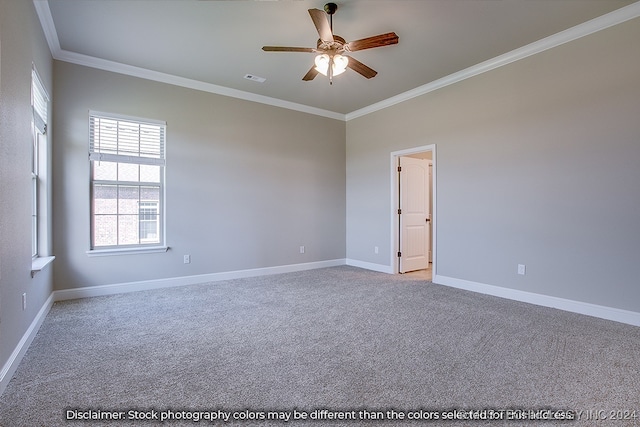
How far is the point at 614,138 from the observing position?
297cm

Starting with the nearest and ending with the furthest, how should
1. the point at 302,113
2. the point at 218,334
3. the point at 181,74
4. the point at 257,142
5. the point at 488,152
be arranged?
the point at 218,334, the point at 488,152, the point at 181,74, the point at 257,142, the point at 302,113

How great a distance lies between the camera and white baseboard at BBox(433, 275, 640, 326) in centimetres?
290

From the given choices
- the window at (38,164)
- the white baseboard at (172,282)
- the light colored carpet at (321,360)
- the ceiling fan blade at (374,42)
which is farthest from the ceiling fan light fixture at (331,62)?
the white baseboard at (172,282)

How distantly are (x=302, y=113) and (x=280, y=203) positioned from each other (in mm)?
1715

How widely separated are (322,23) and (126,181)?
3.22 m

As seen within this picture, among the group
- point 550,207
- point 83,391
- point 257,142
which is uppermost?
point 257,142

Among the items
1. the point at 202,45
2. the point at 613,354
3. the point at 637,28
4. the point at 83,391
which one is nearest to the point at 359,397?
the point at 83,391

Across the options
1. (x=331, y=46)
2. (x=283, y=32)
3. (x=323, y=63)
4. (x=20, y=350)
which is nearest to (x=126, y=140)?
(x=283, y=32)

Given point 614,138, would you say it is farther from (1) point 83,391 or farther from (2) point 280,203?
(1) point 83,391

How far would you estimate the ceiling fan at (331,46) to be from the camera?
8.25 ft

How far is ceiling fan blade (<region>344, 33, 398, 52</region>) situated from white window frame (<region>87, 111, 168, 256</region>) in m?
2.92

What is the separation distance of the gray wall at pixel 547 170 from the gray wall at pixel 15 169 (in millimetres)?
4535

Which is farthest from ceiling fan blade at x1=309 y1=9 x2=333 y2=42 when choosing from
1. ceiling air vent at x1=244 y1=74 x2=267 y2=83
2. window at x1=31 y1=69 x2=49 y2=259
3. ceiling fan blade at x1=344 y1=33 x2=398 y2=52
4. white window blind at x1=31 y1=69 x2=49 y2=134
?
window at x1=31 y1=69 x2=49 y2=259

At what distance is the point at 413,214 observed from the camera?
18.0 feet
